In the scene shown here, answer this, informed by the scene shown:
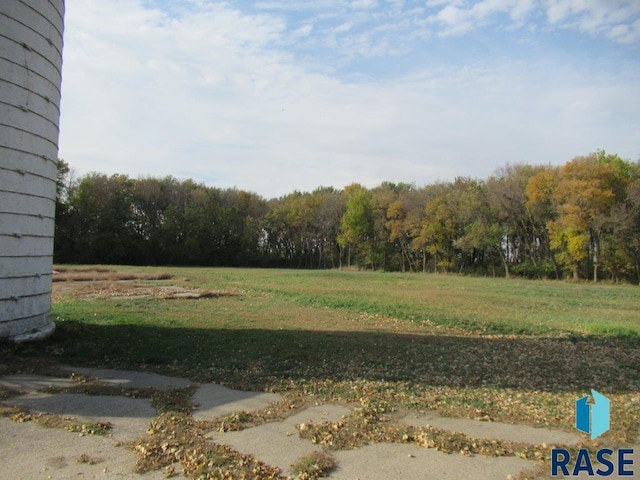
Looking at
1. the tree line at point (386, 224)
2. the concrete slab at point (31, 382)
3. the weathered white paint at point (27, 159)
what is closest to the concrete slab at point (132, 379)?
the concrete slab at point (31, 382)

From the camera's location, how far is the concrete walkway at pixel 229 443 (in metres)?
5.14

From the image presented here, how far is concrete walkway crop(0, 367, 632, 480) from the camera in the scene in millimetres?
5137

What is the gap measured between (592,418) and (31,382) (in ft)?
29.5

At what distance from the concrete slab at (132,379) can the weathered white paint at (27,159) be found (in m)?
2.48

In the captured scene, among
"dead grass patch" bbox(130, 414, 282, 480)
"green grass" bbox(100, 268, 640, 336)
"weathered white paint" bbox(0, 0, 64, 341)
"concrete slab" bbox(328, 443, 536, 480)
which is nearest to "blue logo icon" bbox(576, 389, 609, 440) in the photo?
"concrete slab" bbox(328, 443, 536, 480)

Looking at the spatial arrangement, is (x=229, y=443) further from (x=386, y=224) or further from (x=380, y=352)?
(x=386, y=224)

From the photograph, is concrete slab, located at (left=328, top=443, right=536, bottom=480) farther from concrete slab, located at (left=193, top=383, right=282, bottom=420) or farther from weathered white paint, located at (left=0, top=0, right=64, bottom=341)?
weathered white paint, located at (left=0, top=0, right=64, bottom=341)

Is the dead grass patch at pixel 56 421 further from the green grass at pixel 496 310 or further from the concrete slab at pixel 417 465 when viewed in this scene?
the green grass at pixel 496 310

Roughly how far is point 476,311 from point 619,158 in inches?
1675

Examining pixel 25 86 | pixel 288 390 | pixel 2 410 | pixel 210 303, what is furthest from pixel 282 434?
pixel 210 303

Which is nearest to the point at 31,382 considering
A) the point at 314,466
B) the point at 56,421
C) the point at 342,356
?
the point at 56,421

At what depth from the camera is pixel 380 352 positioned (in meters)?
12.2

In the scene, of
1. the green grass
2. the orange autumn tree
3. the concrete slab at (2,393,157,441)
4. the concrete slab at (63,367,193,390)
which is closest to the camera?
the concrete slab at (2,393,157,441)

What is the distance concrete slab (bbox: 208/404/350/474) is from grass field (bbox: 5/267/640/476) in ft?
1.50
